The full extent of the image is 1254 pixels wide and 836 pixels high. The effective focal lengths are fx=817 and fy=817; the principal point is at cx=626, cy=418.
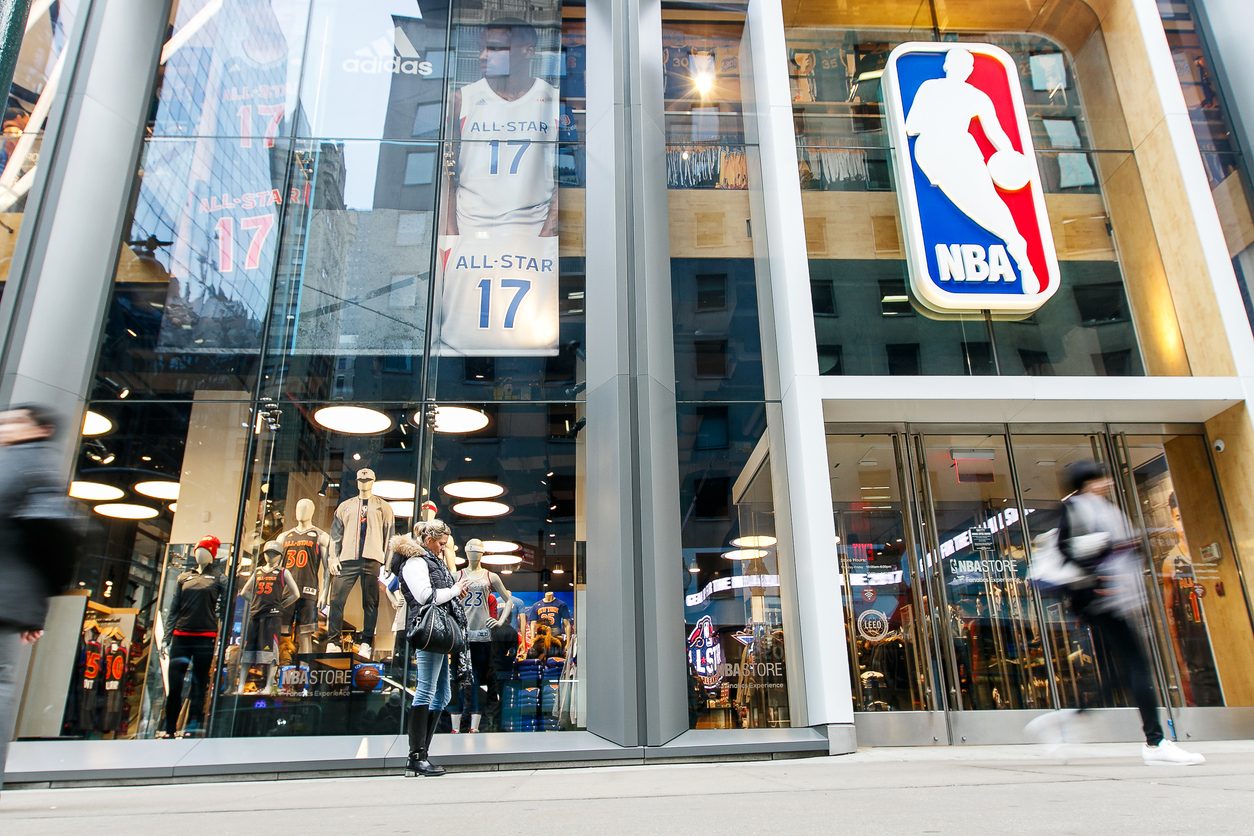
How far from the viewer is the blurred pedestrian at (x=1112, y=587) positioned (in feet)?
16.1

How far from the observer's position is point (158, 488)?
9.00 metres

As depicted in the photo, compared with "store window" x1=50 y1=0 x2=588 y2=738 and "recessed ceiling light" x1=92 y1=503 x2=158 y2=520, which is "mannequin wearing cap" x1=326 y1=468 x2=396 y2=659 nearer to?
"store window" x1=50 y1=0 x2=588 y2=738

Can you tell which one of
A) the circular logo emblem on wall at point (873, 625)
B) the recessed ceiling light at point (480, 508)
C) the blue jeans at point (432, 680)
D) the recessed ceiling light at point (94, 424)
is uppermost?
the recessed ceiling light at point (94, 424)

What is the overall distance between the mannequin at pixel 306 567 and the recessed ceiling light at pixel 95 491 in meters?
1.98

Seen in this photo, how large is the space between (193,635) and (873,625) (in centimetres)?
713

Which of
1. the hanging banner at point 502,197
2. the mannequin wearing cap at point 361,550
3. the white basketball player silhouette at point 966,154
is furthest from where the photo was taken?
the white basketball player silhouette at point 966,154

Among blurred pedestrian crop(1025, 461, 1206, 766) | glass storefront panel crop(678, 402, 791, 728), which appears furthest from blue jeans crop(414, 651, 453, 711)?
blurred pedestrian crop(1025, 461, 1206, 766)

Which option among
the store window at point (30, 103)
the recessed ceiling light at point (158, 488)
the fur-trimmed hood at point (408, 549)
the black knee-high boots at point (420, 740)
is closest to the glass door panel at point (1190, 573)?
the black knee-high boots at point (420, 740)

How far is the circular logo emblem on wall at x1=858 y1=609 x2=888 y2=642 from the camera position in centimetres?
887

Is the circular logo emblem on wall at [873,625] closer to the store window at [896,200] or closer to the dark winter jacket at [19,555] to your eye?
the store window at [896,200]

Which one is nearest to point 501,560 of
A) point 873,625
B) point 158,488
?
point 158,488

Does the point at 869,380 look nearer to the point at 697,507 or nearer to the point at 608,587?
the point at 697,507

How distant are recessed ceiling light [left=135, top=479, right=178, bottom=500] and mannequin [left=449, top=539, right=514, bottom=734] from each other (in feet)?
11.0

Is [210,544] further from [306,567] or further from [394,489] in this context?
[394,489]
